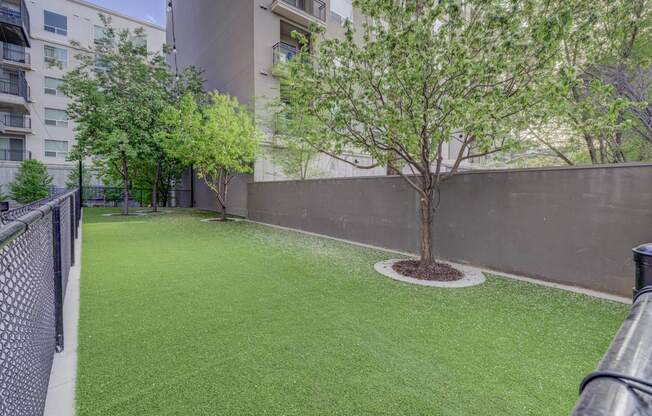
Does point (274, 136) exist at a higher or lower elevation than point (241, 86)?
lower

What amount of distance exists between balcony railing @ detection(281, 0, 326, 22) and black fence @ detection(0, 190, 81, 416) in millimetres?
15590

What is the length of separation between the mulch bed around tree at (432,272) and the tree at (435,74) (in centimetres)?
18

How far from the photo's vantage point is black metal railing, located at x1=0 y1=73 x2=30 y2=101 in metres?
17.6

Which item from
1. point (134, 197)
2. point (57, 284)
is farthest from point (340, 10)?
point (57, 284)

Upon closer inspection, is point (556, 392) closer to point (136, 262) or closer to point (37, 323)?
point (37, 323)

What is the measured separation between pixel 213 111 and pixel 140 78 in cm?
607

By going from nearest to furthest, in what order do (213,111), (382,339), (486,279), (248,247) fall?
(382,339), (486,279), (248,247), (213,111)

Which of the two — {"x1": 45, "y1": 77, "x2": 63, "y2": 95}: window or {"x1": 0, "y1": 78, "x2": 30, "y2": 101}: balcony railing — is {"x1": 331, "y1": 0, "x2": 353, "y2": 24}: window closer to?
{"x1": 0, "y1": 78, "x2": 30, "y2": 101}: balcony railing

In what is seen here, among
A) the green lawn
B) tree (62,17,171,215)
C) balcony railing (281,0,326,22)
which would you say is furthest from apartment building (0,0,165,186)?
the green lawn

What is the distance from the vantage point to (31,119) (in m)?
20.1

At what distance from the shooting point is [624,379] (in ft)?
1.74

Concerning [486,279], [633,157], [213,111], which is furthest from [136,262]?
[633,157]

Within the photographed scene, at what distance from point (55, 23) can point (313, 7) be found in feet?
63.5

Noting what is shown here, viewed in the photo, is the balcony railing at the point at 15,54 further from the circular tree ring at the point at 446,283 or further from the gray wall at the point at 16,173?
the circular tree ring at the point at 446,283
